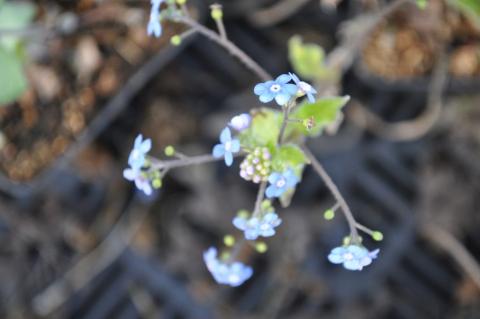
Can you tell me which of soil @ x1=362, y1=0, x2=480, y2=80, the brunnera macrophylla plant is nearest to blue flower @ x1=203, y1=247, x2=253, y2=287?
the brunnera macrophylla plant

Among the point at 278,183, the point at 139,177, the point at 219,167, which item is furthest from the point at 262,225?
the point at 219,167

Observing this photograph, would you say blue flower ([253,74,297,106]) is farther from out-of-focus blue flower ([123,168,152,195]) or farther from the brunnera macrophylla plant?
out-of-focus blue flower ([123,168,152,195])

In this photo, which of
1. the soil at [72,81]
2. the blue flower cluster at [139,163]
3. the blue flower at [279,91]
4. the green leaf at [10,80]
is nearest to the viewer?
the blue flower at [279,91]

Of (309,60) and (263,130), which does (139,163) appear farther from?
(309,60)

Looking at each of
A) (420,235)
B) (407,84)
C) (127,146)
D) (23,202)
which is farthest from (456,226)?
(23,202)

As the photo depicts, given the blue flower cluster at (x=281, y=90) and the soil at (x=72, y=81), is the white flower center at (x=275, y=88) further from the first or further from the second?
the soil at (x=72, y=81)

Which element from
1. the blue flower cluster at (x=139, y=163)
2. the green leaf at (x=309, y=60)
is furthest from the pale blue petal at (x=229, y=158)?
the green leaf at (x=309, y=60)
